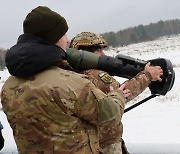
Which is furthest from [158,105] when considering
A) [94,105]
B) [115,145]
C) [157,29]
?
[157,29]

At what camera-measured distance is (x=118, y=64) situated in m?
2.14

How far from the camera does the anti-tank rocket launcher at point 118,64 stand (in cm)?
214

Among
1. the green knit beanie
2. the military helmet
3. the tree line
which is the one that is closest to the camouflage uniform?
the military helmet

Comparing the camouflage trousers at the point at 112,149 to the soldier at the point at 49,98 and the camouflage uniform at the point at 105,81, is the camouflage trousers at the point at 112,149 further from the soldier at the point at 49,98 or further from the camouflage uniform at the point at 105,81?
the soldier at the point at 49,98

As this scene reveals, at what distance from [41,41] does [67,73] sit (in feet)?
0.60

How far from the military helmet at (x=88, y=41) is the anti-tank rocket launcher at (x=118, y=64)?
237mm

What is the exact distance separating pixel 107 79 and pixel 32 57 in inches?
29.6

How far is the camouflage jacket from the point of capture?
6.59ft

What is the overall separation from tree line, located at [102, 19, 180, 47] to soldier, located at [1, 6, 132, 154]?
83386mm

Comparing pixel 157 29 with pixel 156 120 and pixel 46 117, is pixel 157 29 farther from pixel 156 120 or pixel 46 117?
pixel 46 117

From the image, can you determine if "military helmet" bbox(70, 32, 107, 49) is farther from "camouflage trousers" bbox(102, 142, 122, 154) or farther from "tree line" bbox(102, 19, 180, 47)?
"tree line" bbox(102, 19, 180, 47)

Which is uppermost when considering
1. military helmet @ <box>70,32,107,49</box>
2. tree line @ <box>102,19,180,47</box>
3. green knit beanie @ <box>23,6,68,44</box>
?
green knit beanie @ <box>23,6,68,44</box>

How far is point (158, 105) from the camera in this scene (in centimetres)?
1133

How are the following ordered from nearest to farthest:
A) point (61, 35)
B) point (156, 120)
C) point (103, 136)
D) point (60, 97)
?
point (60, 97) → point (61, 35) → point (103, 136) → point (156, 120)
